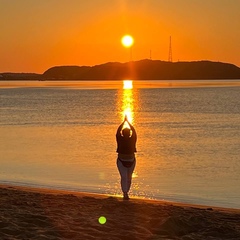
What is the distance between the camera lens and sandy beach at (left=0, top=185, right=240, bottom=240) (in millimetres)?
8398

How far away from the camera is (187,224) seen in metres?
9.16

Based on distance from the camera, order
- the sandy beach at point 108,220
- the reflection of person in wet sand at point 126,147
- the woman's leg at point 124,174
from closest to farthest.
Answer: the sandy beach at point 108,220, the reflection of person in wet sand at point 126,147, the woman's leg at point 124,174

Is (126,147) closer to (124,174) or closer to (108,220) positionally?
(124,174)

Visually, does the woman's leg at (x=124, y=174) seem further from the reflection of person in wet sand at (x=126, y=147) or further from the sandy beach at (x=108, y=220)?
the sandy beach at (x=108, y=220)

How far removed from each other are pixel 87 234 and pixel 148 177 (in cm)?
1013

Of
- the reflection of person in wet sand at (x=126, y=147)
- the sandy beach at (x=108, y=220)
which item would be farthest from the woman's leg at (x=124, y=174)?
the sandy beach at (x=108, y=220)

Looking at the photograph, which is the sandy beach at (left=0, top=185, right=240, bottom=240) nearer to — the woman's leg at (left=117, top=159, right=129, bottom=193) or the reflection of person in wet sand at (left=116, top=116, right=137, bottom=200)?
the woman's leg at (left=117, top=159, right=129, bottom=193)

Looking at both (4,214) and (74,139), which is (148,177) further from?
(74,139)

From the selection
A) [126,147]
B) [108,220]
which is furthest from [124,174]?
[108,220]

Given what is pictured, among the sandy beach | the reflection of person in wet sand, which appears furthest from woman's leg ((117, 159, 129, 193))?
the sandy beach

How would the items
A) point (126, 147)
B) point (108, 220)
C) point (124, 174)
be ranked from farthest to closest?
point (124, 174)
point (126, 147)
point (108, 220)

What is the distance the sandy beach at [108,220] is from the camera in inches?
331

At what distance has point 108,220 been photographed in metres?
9.38

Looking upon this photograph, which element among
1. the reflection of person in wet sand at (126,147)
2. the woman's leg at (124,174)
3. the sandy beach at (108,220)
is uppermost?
the reflection of person in wet sand at (126,147)
